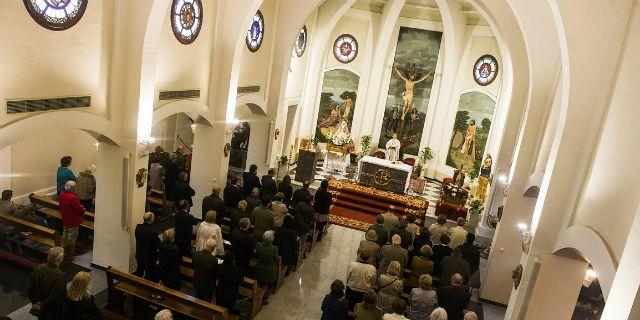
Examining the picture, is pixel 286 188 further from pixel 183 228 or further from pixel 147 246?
pixel 147 246

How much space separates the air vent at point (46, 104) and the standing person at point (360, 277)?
525 cm

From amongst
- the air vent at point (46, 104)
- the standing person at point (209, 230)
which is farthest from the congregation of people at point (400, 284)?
the air vent at point (46, 104)

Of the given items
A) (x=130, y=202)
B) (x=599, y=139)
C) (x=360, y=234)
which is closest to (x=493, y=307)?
(x=360, y=234)

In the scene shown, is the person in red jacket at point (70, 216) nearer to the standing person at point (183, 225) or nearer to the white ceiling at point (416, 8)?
the standing person at point (183, 225)

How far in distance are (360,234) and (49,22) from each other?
9.22 metres

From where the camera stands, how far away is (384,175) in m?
16.8

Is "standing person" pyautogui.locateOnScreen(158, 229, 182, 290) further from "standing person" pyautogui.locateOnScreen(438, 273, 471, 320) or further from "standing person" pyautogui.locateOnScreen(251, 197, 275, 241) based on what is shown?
"standing person" pyautogui.locateOnScreen(438, 273, 471, 320)

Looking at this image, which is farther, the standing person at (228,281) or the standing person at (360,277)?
the standing person at (360,277)

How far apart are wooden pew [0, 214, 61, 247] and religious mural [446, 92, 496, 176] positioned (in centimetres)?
1479

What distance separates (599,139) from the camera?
6359 millimetres

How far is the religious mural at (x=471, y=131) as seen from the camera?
Result: 18812 mm

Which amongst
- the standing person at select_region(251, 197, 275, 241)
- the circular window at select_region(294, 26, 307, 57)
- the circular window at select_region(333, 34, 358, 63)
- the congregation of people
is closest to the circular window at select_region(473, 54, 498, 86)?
the circular window at select_region(333, 34, 358, 63)

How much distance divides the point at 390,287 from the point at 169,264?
11.9 feet

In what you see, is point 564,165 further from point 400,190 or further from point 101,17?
point 400,190
